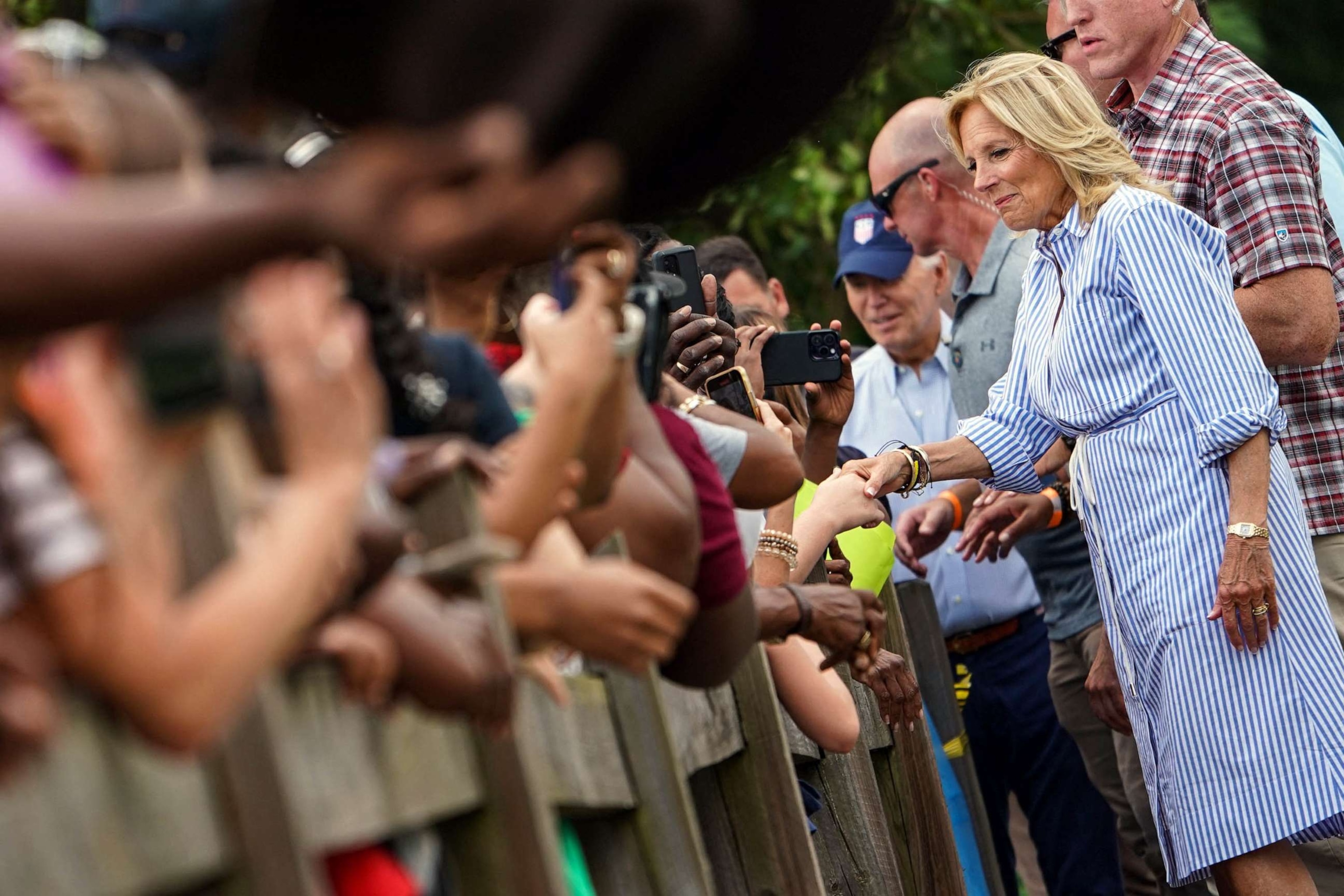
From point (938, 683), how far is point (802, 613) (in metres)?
1.93

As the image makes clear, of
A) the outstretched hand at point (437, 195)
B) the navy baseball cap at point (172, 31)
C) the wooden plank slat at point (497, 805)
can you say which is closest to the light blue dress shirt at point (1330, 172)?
the wooden plank slat at point (497, 805)

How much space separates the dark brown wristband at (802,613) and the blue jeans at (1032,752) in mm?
2269

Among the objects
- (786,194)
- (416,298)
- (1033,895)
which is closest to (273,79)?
(416,298)

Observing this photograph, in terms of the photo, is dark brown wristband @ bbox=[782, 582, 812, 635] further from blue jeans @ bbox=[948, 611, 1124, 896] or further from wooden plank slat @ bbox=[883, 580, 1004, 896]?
blue jeans @ bbox=[948, 611, 1124, 896]

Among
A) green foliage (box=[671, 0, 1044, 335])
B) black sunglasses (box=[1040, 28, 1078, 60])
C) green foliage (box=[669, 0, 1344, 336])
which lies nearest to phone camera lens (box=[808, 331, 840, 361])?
black sunglasses (box=[1040, 28, 1078, 60])

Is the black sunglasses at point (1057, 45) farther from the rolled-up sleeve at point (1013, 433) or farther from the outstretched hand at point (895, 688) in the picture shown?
the outstretched hand at point (895, 688)

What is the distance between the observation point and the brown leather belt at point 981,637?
514 cm

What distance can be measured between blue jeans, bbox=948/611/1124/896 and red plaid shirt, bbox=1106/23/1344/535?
1372 millimetres

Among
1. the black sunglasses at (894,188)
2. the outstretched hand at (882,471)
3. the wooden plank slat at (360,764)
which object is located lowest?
the wooden plank slat at (360,764)

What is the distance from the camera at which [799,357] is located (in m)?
4.02

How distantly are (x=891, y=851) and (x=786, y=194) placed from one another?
3.64 m

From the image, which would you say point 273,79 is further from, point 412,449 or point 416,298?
point 416,298

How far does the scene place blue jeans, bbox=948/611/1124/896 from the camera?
5.02 metres

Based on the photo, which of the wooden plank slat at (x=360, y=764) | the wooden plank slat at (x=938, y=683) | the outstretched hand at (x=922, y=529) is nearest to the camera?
the wooden plank slat at (x=360, y=764)
